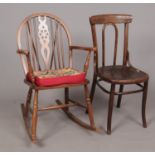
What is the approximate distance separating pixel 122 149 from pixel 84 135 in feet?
1.13

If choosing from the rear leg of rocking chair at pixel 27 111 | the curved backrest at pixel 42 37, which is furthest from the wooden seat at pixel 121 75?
the rear leg of rocking chair at pixel 27 111

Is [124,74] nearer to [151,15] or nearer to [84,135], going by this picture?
[84,135]

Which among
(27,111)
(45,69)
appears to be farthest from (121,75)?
(27,111)

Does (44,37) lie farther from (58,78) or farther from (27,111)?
(27,111)

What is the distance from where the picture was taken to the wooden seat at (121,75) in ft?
7.93

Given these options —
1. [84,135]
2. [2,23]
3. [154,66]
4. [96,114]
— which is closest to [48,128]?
[84,135]

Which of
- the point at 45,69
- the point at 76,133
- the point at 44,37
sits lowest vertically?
the point at 76,133

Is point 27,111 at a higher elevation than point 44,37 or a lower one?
lower

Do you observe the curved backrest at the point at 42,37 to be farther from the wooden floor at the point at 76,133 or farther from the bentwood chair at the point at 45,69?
the wooden floor at the point at 76,133

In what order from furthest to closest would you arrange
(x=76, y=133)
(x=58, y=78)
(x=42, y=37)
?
1. (x=42, y=37)
2. (x=76, y=133)
3. (x=58, y=78)

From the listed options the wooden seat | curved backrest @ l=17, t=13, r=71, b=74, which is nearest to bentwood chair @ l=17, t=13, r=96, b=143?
curved backrest @ l=17, t=13, r=71, b=74

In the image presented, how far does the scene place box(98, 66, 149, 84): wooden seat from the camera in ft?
7.93

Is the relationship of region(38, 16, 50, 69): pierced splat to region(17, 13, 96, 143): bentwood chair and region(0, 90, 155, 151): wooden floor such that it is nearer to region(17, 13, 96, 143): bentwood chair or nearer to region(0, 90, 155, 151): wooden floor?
region(17, 13, 96, 143): bentwood chair

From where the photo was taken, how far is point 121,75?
2.54 metres
